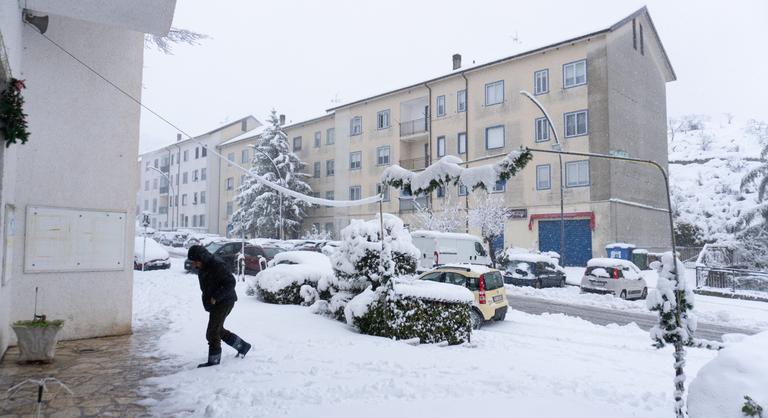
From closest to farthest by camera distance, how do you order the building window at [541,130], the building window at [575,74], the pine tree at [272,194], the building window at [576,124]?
1. the building window at [576,124]
2. the building window at [575,74]
3. the building window at [541,130]
4. the pine tree at [272,194]

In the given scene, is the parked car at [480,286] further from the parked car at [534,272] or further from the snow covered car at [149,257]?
the snow covered car at [149,257]

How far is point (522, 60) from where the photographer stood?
31.8 meters

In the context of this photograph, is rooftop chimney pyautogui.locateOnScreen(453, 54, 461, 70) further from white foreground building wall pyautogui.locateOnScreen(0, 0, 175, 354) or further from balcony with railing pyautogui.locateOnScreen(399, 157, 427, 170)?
white foreground building wall pyautogui.locateOnScreen(0, 0, 175, 354)

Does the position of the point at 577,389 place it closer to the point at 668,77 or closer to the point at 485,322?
the point at 485,322

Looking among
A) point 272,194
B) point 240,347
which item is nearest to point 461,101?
point 272,194

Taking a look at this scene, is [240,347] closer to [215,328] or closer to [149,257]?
[215,328]

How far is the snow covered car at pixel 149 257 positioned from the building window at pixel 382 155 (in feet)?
69.4

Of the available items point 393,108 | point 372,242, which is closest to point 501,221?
point 393,108

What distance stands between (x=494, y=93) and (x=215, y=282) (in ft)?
96.7

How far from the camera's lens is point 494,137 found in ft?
109

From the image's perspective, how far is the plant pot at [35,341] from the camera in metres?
6.39

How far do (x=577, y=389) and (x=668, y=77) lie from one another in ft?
129

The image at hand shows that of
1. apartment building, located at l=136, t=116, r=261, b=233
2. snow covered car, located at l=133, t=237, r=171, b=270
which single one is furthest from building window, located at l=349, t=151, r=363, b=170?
snow covered car, located at l=133, t=237, r=171, b=270

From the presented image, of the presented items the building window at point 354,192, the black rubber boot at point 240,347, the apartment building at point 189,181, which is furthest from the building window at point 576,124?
the apartment building at point 189,181
